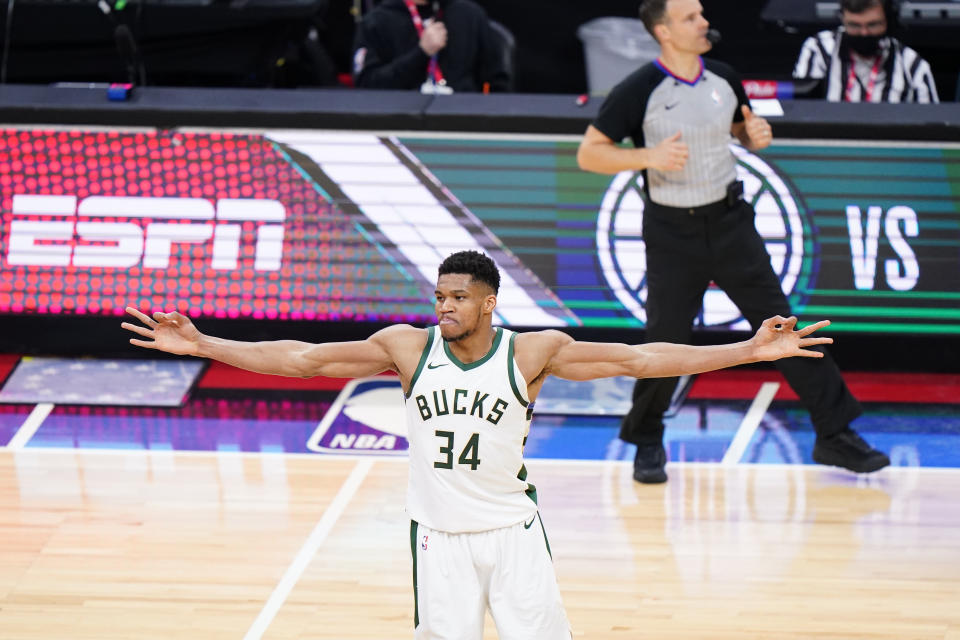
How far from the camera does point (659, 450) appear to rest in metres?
6.53

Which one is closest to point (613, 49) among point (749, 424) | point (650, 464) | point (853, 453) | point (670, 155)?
point (749, 424)

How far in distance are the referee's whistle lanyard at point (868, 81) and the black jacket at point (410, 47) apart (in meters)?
2.29

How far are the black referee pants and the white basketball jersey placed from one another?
7.51ft

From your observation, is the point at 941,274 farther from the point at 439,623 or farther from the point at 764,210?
the point at 439,623

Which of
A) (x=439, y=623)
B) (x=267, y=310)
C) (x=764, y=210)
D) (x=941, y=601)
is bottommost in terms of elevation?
(x=941, y=601)

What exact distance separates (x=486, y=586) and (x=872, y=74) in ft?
17.6

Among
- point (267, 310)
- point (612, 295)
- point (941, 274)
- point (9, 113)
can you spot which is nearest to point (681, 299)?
point (612, 295)

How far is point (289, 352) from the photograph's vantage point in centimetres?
421

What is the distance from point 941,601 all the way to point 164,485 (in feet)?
Answer: 11.6

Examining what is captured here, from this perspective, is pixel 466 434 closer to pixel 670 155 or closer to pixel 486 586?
pixel 486 586

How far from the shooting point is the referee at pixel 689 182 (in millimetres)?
6137

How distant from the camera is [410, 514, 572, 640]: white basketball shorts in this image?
3984 millimetres

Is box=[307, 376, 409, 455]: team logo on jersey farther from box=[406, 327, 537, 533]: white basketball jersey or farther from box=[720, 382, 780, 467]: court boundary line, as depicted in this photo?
box=[406, 327, 537, 533]: white basketball jersey

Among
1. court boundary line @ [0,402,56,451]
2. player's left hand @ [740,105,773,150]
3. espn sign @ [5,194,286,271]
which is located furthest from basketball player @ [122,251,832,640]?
espn sign @ [5,194,286,271]
